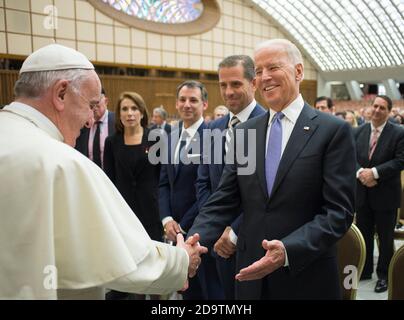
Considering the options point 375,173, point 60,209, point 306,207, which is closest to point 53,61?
point 60,209

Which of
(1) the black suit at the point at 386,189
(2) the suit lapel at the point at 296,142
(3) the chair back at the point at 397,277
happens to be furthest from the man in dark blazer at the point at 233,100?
(1) the black suit at the point at 386,189

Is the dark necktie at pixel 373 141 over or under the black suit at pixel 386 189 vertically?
over

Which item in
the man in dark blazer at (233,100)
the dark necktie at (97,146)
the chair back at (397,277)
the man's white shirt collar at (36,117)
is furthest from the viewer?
the dark necktie at (97,146)

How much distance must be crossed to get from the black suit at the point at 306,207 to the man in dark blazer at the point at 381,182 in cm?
296

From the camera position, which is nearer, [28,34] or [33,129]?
[33,129]

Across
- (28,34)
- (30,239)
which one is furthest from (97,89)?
(28,34)

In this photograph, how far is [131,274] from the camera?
1.47m

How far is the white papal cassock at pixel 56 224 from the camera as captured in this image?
1.29m

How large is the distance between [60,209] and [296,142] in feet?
3.98

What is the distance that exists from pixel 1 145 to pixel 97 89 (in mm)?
533

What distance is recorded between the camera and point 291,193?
189cm

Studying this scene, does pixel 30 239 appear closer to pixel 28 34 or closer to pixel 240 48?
pixel 28 34

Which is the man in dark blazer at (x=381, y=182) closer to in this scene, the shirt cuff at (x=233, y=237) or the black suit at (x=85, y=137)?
the shirt cuff at (x=233, y=237)
